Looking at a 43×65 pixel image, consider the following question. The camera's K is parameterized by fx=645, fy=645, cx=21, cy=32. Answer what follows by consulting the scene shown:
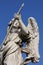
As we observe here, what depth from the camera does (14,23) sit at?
22.8 meters

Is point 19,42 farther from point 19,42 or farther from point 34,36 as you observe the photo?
point 34,36

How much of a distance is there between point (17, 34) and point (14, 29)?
27 centimetres

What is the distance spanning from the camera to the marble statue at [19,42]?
22297mm

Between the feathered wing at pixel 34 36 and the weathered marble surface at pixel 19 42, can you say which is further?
the feathered wing at pixel 34 36

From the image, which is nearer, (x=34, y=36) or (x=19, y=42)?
(x=19, y=42)

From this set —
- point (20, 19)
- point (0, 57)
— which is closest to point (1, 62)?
point (0, 57)

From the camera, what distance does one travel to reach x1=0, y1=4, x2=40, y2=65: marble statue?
22.3 meters

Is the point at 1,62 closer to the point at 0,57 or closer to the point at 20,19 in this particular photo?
the point at 0,57

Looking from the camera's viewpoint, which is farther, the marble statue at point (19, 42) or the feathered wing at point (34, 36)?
the feathered wing at point (34, 36)

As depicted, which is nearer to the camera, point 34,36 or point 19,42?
point 19,42

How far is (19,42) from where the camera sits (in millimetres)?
22547

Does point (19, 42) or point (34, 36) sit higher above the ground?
point (34, 36)

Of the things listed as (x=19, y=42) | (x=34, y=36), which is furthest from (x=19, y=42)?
(x=34, y=36)

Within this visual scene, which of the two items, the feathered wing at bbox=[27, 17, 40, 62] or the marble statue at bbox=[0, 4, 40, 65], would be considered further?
the feathered wing at bbox=[27, 17, 40, 62]
